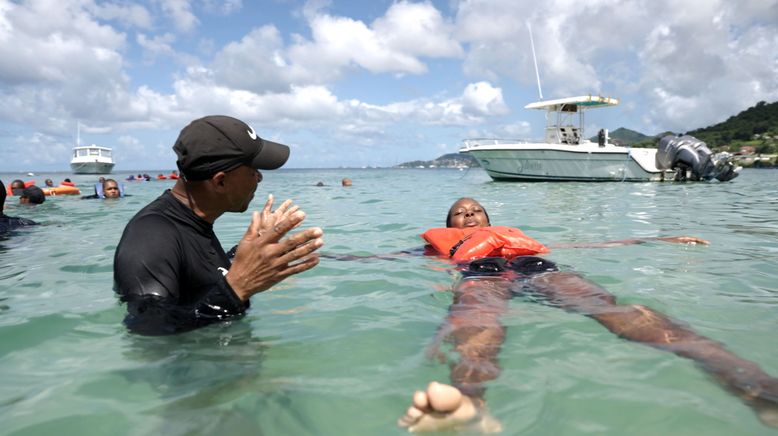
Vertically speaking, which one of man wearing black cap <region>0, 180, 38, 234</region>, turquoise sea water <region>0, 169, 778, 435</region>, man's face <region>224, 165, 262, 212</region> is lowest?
turquoise sea water <region>0, 169, 778, 435</region>

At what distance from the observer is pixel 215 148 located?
2619 mm

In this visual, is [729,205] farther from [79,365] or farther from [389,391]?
[79,365]

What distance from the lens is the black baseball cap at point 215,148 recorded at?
262 cm

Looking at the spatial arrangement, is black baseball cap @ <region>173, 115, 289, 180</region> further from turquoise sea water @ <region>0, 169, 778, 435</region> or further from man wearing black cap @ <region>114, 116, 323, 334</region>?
turquoise sea water @ <region>0, 169, 778, 435</region>

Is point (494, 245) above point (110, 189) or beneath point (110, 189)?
beneath

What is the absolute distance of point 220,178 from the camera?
2729mm

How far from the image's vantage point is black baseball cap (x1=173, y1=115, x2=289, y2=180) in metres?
2.62

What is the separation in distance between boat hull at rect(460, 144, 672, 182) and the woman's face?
703 inches

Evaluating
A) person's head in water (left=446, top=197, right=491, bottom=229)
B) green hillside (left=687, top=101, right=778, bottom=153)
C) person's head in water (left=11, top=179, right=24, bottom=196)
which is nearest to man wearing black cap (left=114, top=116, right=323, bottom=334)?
person's head in water (left=446, top=197, right=491, bottom=229)

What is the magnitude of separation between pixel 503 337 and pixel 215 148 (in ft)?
6.71

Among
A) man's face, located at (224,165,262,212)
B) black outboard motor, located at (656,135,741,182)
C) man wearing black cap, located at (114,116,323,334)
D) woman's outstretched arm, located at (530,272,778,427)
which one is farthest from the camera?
black outboard motor, located at (656,135,741,182)

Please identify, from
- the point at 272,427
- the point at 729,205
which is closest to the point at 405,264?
the point at 272,427

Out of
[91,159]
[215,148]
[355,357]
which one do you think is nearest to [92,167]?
[91,159]

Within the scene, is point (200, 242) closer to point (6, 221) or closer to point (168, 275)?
point (168, 275)
